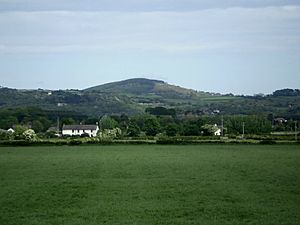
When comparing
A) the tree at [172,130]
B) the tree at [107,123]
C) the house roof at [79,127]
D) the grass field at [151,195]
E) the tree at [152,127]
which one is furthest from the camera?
the tree at [107,123]

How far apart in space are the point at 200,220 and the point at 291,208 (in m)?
4.00

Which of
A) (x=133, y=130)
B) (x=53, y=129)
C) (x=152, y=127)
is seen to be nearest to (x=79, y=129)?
(x=53, y=129)

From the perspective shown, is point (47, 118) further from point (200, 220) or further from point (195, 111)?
point (200, 220)

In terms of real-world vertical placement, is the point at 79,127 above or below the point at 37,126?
below

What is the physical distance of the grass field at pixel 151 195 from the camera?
1861 cm

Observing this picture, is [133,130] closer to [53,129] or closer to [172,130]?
[172,130]

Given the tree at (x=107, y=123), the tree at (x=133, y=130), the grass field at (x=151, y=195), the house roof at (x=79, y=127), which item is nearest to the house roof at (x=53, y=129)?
the house roof at (x=79, y=127)

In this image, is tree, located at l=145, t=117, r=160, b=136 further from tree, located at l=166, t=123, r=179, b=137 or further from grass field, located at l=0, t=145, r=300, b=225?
grass field, located at l=0, t=145, r=300, b=225

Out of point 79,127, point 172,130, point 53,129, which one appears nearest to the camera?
point 172,130

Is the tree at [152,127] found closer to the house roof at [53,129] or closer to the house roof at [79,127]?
the house roof at [79,127]

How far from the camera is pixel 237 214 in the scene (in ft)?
63.1

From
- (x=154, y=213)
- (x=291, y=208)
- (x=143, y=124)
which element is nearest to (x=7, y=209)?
(x=154, y=213)

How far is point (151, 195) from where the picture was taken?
24.6 m

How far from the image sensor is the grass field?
61.1 feet
